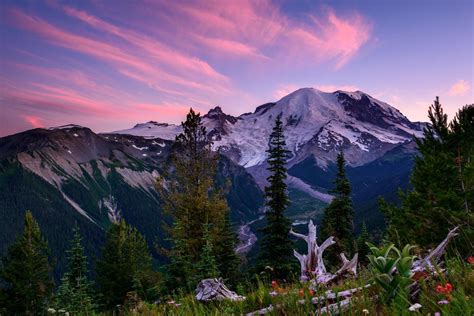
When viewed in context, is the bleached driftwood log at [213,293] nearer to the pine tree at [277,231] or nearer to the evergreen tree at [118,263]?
the pine tree at [277,231]

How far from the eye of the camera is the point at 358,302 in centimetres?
320

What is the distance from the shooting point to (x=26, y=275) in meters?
38.7

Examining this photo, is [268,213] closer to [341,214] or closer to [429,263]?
[341,214]

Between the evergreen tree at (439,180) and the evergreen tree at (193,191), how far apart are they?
1023 cm

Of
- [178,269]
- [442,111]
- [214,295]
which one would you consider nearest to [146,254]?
[178,269]

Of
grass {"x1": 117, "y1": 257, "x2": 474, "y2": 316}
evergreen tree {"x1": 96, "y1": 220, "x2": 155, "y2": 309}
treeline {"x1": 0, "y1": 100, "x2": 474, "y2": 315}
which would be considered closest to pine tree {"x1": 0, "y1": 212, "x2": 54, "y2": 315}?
treeline {"x1": 0, "y1": 100, "x2": 474, "y2": 315}

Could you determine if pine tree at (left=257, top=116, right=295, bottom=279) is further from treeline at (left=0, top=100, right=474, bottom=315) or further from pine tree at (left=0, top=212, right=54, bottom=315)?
pine tree at (left=0, top=212, right=54, bottom=315)

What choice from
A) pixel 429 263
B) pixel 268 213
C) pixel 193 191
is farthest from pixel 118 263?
pixel 429 263

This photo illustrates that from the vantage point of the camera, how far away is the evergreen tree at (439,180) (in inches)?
672

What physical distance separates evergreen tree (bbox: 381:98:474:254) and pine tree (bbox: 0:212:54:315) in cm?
3705

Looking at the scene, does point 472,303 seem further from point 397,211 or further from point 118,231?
point 118,231

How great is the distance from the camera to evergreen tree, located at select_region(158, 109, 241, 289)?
20703 mm

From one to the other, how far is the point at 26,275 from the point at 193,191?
29182 mm

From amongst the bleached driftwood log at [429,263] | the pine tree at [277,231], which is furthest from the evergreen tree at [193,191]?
the bleached driftwood log at [429,263]
